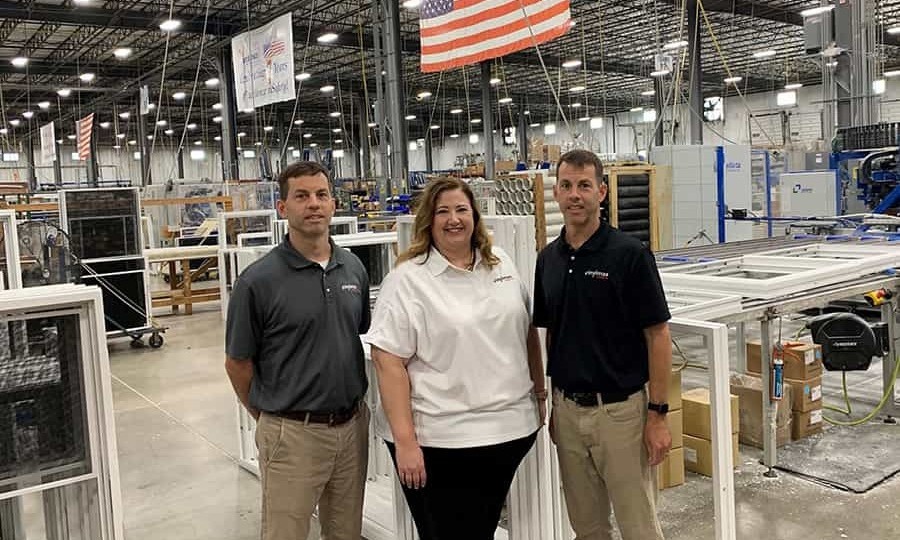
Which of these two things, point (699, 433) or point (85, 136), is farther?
point (85, 136)

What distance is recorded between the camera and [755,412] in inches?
190

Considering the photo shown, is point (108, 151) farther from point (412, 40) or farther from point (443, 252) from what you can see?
point (443, 252)

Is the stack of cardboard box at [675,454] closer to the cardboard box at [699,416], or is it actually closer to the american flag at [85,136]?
the cardboard box at [699,416]

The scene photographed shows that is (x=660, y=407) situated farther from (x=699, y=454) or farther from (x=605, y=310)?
(x=699, y=454)

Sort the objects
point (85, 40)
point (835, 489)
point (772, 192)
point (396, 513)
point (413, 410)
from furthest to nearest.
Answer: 1. point (85, 40)
2. point (772, 192)
3. point (835, 489)
4. point (396, 513)
5. point (413, 410)

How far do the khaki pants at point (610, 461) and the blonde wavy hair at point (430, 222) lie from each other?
56 cm

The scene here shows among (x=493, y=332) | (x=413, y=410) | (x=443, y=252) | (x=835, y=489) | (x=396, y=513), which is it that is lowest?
(x=835, y=489)

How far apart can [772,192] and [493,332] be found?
11255 millimetres

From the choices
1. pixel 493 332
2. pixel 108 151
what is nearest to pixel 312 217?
pixel 493 332

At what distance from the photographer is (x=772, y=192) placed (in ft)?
39.9

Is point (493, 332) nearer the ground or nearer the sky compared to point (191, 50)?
nearer the ground

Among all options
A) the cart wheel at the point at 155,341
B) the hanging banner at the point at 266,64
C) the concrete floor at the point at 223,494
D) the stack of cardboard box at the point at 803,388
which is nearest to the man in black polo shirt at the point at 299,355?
the concrete floor at the point at 223,494

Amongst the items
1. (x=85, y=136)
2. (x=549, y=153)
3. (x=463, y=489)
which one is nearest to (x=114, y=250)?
(x=549, y=153)

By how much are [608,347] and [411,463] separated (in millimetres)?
694
